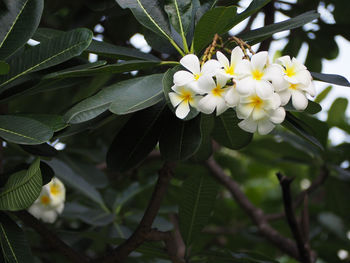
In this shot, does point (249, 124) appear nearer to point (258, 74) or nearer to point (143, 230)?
point (258, 74)

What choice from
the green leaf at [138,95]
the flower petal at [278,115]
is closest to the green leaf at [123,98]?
the green leaf at [138,95]

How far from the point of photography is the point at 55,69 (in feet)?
3.47

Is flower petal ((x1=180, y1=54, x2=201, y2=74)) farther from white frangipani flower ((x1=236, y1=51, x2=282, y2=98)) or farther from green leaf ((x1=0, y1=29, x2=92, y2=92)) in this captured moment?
green leaf ((x1=0, y1=29, x2=92, y2=92))

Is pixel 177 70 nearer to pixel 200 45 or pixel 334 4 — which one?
pixel 200 45

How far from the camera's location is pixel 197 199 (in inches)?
51.3

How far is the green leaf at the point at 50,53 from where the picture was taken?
925mm

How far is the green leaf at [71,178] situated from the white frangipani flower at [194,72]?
744 mm

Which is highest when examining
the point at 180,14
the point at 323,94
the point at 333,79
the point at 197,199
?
the point at 180,14

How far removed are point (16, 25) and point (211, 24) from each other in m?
0.36

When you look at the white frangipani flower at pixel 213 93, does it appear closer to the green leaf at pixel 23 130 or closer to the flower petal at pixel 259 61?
the flower petal at pixel 259 61

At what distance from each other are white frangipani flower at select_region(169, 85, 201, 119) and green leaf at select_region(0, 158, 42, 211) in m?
0.26

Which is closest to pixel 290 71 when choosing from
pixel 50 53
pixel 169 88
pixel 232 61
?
pixel 232 61

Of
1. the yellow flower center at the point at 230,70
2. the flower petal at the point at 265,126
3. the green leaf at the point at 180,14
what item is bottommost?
the flower petal at the point at 265,126

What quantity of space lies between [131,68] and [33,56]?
0.60 ft
